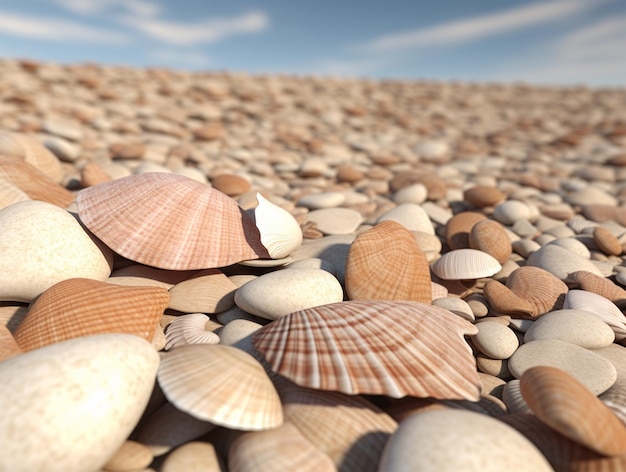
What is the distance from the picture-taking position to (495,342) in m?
2.07

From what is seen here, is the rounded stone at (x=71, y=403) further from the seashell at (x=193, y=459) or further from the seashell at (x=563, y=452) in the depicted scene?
the seashell at (x=563, y=452)

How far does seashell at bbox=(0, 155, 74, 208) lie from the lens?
275 cm

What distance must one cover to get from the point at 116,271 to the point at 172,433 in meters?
1.19

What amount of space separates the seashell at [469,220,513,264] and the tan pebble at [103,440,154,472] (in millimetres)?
2332

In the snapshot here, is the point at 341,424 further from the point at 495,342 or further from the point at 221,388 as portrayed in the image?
the point at 495,342

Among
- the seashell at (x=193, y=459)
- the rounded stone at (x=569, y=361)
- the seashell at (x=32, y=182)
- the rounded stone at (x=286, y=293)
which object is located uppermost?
the seashell at (x=32, y=182)

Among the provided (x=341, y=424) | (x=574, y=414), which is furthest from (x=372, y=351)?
(x=574, y=414)

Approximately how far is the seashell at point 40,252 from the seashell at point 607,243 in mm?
3396

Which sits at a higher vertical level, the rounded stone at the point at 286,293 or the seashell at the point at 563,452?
the rounded stone at the point at 286,293

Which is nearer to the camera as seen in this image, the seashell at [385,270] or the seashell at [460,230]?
the seashell at [385,270]

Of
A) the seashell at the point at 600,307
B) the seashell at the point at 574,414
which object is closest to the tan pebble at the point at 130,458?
the seashell at the point at 574,414

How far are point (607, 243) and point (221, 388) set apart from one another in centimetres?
312

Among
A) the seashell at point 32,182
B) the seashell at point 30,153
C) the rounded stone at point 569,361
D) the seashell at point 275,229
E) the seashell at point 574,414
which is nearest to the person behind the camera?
the seashell at point 574,414

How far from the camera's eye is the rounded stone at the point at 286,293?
2.04m
